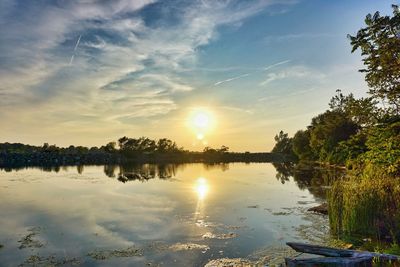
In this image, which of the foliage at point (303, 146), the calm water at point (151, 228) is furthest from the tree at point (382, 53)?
the foliage at point (303, 146)

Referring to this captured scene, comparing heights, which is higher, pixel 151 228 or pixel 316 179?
pixel 316 179

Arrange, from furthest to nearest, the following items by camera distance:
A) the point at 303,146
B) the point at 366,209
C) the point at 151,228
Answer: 1. the point at 303,146
2. the point at 151,228
3. the point at 366,209

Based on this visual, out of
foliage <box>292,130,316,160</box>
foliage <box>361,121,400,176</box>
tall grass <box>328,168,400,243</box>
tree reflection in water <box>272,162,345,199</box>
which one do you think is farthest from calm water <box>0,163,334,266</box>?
foliage <box>292,130,316,160</box>

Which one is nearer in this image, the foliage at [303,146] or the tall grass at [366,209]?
the tall grass at [366,209]

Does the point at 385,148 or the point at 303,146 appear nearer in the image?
the point at 385,148

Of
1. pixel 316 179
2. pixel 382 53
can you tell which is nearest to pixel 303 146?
pixel 316 179

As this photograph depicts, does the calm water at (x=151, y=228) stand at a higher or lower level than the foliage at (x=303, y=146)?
lower

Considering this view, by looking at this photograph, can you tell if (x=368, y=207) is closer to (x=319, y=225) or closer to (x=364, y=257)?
(x=319, y=225)

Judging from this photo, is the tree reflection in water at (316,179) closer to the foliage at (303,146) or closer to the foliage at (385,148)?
the foliage at (385,148)

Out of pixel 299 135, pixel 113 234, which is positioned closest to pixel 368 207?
pixel 113 234

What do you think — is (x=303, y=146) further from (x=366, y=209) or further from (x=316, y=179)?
(x=366, y=209)

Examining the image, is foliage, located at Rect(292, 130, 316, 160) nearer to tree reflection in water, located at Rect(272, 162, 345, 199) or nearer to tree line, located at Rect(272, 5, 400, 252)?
tree reflection in water, located at Rect(272, 162, 345, 199)

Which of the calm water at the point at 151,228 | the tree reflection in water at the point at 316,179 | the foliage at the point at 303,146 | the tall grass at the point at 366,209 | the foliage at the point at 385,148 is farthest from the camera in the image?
the foliage at the point at 303,146

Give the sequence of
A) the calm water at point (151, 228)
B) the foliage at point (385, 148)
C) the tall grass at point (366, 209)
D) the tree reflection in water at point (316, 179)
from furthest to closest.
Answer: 1. the tree reflection in water at point (316, 179)
2. the foliage at point (385, 148)
3. the tall grass at point (366, 209)
4. the calm water at point (151, 228)
